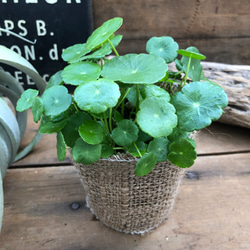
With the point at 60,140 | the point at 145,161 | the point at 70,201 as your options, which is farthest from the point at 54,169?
the point at 145,161

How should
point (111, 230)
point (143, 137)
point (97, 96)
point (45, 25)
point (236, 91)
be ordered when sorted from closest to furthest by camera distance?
1. point (97, 96)
2. point (143, 137)
3. point (111, 230)
4. point (236, 91)
5. point (45, 25)

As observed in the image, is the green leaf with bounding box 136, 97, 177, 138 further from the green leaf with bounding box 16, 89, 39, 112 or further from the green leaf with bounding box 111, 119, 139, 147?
the green leaf with bounding box 16, 89, 39, 112

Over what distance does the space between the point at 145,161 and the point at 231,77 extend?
26.5 inches

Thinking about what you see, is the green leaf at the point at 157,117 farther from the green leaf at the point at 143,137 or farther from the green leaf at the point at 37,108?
the green leaf at the point at 37,108

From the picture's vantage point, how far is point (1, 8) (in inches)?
39.7

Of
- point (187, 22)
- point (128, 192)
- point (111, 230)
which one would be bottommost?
point (111, 230)

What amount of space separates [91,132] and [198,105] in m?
0.21

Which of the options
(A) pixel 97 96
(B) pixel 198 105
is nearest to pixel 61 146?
(A) pixel 97 96

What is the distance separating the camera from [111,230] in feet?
2.31

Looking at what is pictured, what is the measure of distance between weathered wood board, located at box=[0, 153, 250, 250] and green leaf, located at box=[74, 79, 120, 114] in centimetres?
41

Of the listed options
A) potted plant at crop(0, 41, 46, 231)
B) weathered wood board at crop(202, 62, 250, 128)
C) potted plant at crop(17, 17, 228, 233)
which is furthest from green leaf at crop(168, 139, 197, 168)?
weathered wood board at crop(202, 62, 250, 128)

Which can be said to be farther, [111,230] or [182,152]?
[111,230]

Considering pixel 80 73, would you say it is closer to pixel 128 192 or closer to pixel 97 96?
pixel 97 96

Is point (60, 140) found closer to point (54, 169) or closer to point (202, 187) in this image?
point (54, 169)
